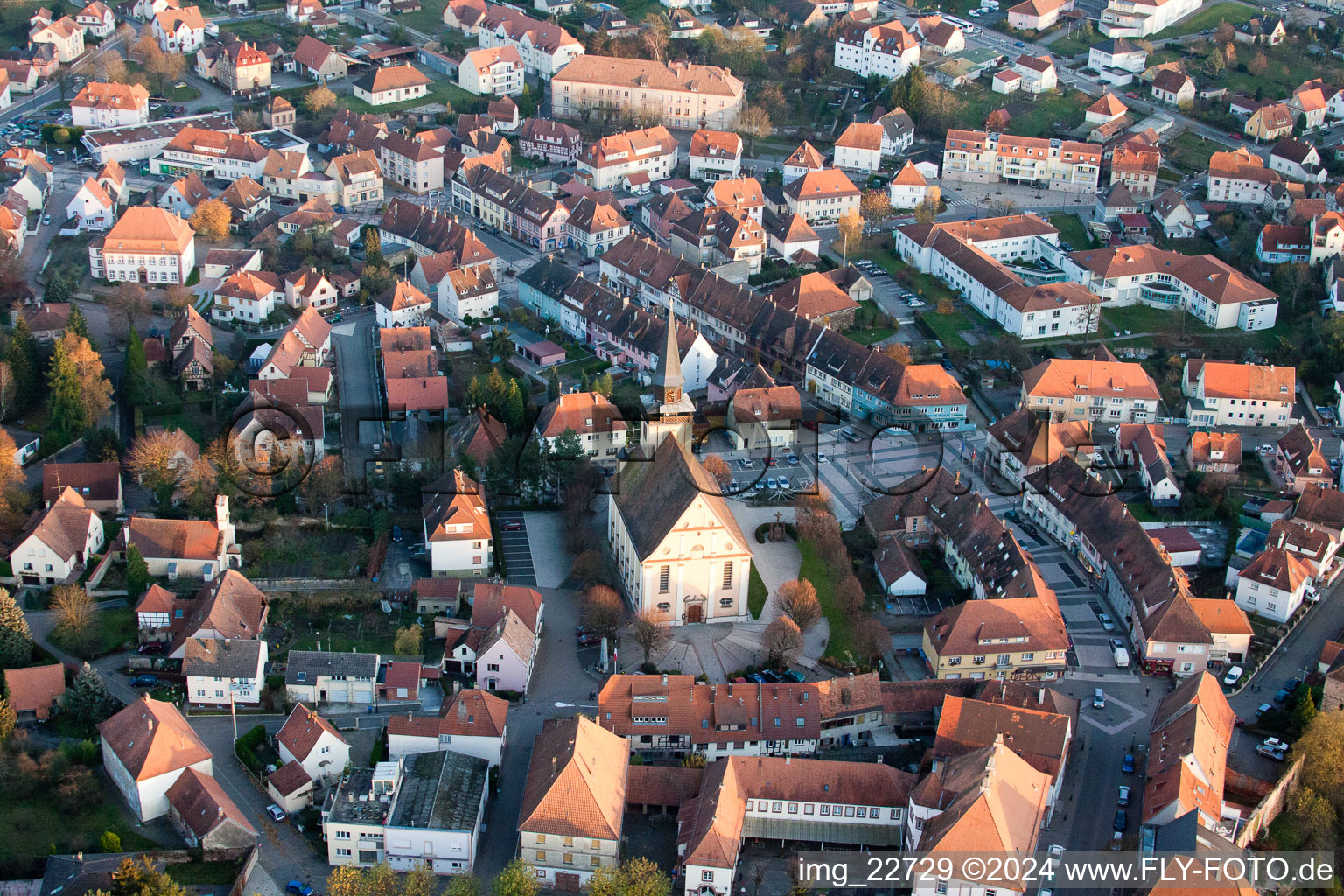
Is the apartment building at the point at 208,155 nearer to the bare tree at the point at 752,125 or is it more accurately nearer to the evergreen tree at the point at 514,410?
the bare tree at the point at 752,125

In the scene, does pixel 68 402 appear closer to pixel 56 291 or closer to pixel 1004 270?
pixel 56 291

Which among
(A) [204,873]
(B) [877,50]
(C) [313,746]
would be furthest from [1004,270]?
(A) [204,873]

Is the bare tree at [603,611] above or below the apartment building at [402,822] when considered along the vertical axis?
below

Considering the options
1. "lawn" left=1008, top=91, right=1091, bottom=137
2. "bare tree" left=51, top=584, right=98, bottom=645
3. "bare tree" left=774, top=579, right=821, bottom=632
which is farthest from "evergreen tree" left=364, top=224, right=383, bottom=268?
"lawn" left=1008, top=91, right=1091, bottom=137

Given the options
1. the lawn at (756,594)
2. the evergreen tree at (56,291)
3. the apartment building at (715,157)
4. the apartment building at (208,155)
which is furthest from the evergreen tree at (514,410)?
the apartment building at (208,155)

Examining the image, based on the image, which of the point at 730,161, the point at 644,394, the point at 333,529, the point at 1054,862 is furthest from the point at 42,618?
the point at 730,161

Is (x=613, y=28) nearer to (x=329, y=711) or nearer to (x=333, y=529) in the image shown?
(x=333, y=529)
